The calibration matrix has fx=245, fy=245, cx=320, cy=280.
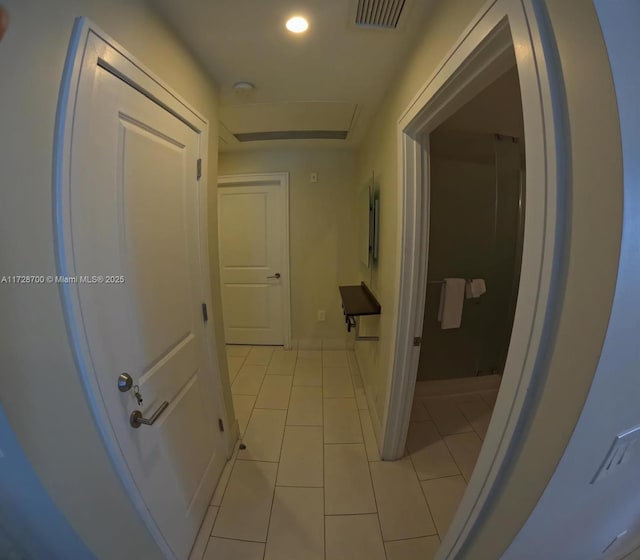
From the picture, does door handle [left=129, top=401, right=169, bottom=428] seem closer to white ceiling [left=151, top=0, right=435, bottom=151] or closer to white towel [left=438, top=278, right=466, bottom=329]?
white ceiling [left=151, top=0, right=435, bottom=151]

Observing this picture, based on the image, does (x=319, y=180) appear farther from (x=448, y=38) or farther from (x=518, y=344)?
(x=518, y=344)

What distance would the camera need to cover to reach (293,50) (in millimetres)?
1150

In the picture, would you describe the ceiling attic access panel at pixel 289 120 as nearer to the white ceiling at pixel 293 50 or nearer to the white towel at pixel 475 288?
the white ceiling at pixel 293 50

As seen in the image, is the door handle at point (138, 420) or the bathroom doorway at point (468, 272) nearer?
the door handle at point (138, 420)

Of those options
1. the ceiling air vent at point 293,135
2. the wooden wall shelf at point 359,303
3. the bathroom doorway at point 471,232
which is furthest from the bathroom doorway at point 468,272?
the ceiling air vent at point 293,135

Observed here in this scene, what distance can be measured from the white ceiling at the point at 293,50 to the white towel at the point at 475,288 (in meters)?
1.52

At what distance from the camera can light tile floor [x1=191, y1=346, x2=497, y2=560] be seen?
1166mm

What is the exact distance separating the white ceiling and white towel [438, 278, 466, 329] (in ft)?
4.70

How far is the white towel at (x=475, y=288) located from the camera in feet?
6.48

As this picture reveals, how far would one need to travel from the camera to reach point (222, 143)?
2.44m

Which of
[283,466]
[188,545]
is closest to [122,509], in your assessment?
[188,545]

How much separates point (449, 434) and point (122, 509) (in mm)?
1944

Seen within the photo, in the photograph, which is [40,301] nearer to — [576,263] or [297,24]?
[576,263]

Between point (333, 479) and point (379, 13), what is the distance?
2280 mm
